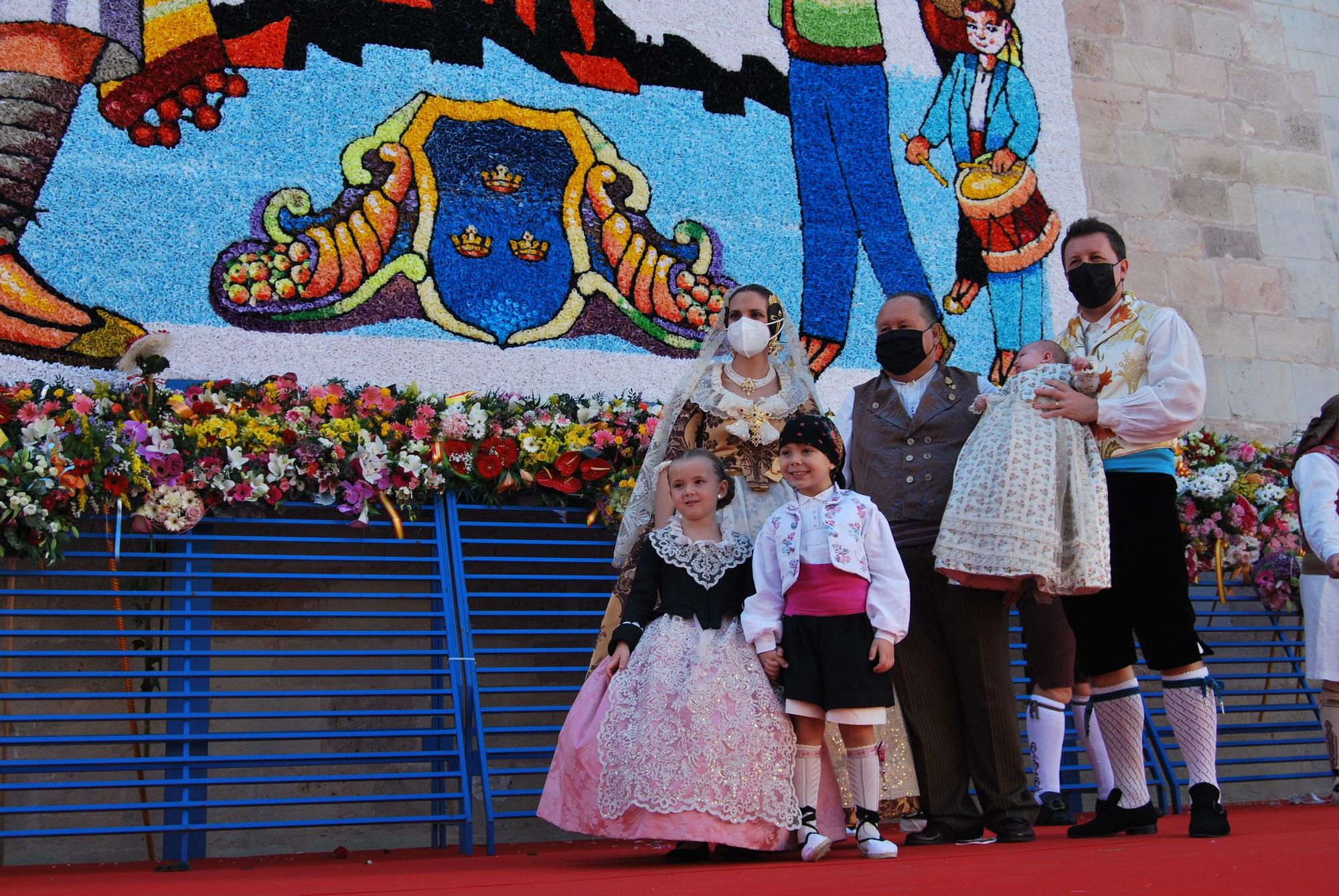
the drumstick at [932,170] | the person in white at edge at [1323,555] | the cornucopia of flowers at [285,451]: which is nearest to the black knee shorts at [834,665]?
the cornucopia of flowers at [285,451]

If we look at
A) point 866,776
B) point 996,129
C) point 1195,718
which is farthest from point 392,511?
point 996,129

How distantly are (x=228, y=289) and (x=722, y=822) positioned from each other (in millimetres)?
3779

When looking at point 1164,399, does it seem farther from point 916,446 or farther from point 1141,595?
point 916,446

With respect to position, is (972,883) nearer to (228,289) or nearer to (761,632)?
(761,632)

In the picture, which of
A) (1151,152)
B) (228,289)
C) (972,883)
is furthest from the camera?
(1151,152)

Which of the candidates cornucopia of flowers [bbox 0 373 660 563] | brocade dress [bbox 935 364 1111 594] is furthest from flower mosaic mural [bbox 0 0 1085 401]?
brocade dress [bbox 935 364 1111 594]

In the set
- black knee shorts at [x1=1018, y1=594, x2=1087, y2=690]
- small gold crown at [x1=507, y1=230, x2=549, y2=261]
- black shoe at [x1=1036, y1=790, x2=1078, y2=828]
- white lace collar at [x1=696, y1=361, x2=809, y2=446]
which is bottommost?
black shoe at [x1=1036, y1=790, x2=1078, y2=828]

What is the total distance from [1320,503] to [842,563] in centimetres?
236

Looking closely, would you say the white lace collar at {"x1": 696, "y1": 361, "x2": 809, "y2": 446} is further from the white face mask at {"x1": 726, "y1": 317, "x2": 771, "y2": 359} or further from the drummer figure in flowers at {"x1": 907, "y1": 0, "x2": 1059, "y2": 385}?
the drummer figure in flowers at {"x1": 907, "y1": 0, "x2": 1059, "y2": 385}

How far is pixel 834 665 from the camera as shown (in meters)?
3.81

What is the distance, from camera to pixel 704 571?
163 inches

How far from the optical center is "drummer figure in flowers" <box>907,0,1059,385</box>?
763cm

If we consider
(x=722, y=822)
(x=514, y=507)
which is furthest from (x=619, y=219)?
(x=722, y=822)

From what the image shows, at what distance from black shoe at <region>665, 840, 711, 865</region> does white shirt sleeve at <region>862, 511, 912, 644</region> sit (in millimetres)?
781
